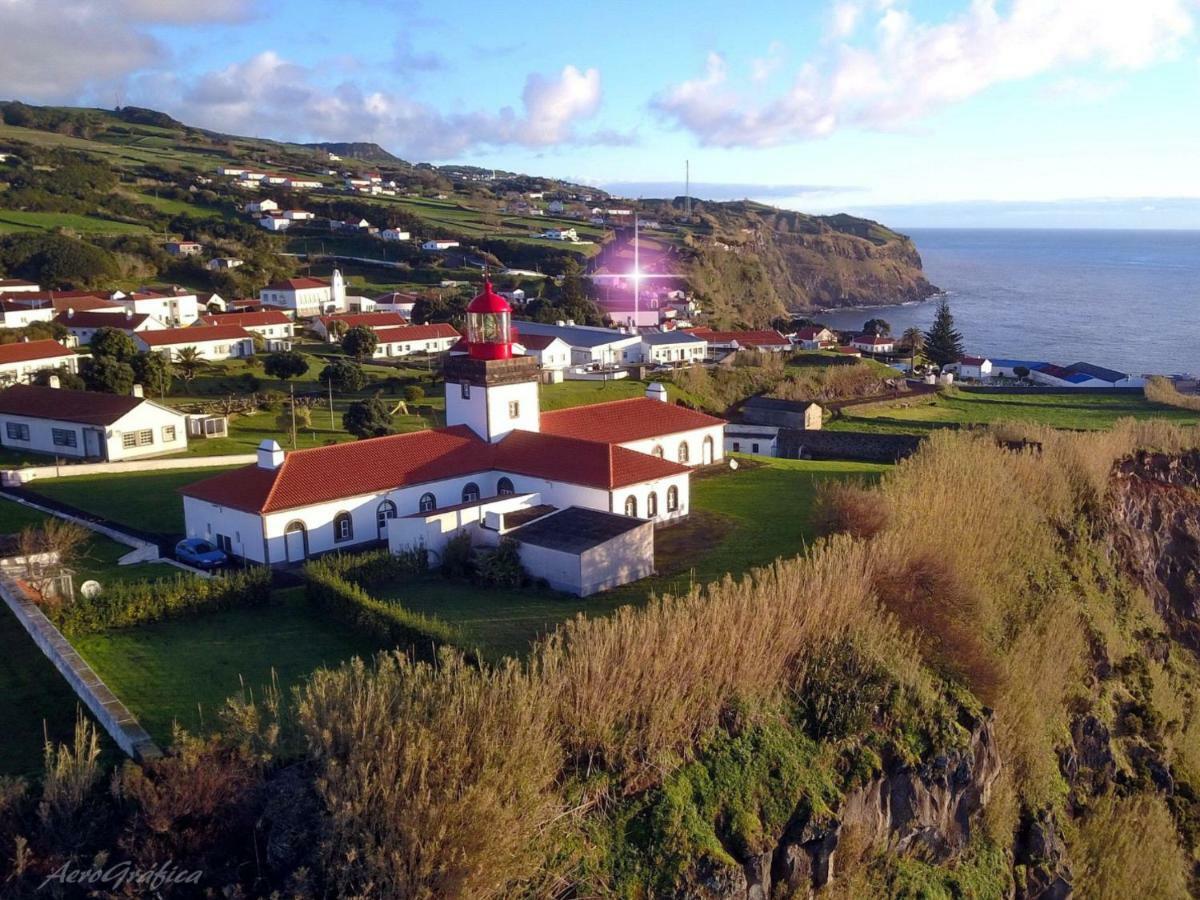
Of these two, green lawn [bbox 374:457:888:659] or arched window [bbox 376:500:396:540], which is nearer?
green lawn [bbox 374:457:888:659]

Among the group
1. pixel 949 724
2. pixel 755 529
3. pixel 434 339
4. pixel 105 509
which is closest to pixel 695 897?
pixel 949 724

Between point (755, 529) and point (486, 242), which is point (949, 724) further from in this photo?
point (486, 242)

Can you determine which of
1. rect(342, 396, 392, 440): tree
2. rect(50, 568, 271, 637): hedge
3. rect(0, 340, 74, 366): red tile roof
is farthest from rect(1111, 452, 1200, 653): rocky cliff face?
rect(0, 340, 74, 366): red tile roof

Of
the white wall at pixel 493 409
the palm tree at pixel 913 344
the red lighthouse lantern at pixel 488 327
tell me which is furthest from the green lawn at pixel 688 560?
the palm tree at pixel 913 344

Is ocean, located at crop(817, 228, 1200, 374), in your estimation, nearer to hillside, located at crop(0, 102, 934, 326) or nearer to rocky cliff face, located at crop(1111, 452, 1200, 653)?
hillside, located at crop(0, 102, 934, 326)

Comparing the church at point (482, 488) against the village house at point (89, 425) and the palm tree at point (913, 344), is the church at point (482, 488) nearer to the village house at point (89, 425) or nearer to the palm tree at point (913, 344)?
the village house at point (89, 425)
